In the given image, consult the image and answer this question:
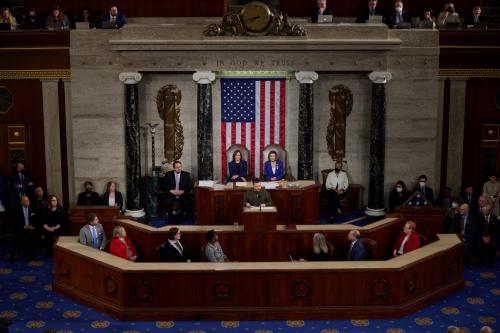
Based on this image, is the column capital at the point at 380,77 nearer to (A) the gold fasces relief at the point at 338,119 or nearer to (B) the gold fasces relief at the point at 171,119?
(A) the gold fasces relief at the point at 338,119

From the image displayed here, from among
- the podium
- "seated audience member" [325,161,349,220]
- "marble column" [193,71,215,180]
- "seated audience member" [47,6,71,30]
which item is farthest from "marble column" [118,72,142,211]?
the podium

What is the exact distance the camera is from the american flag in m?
18.2

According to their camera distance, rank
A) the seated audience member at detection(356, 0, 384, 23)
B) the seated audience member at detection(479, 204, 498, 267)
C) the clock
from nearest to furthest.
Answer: the seated audience member at detection(479, 204, 498, 267) → the clock → the seated audience member at detection(356, 0, 384, 23)

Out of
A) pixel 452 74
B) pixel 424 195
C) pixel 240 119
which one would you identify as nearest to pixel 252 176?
pixel 240 119

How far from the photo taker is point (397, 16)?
18.1m

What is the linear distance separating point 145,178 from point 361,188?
526cm

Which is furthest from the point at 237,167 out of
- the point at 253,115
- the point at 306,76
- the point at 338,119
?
the point at 338,119

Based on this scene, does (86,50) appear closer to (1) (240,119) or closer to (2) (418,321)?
(1) (240,119)

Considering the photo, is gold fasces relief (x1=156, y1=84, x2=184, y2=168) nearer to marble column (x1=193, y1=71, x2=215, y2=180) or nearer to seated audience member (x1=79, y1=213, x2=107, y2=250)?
marble column (x1=193, y1=71, x2=215, y2=180)

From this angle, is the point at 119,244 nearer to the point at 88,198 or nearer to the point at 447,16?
the point at 88,198

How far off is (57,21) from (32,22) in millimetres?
575

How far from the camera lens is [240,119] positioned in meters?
18.4

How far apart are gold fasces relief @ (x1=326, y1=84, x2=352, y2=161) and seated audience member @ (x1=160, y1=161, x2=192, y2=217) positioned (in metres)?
3.66

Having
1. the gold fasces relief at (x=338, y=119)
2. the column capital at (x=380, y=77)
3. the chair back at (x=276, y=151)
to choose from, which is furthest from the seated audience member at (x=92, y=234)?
the column capital at (x=380, y=77)
